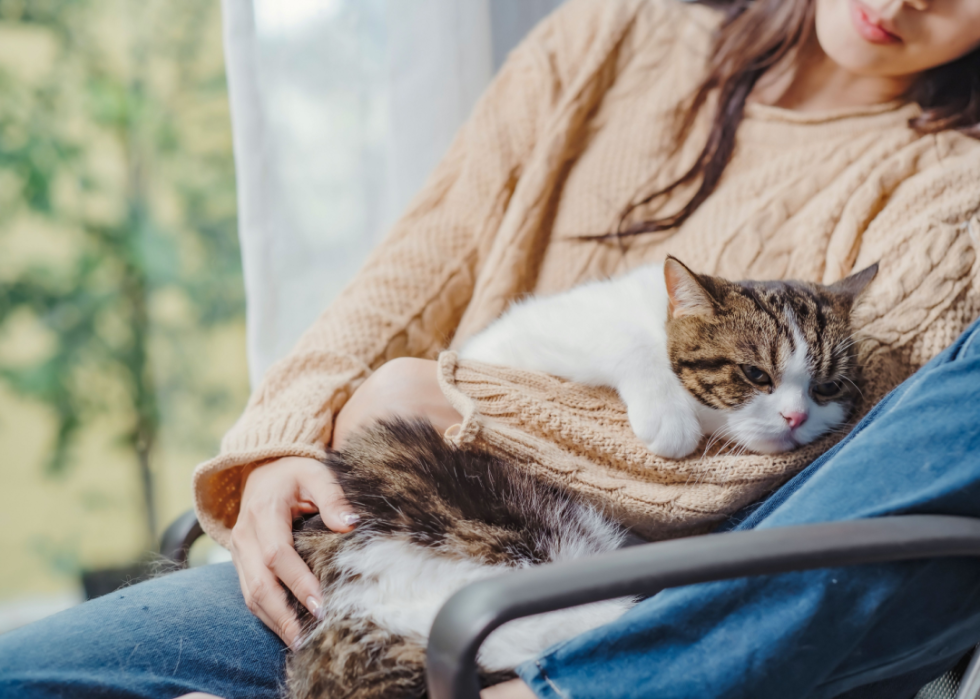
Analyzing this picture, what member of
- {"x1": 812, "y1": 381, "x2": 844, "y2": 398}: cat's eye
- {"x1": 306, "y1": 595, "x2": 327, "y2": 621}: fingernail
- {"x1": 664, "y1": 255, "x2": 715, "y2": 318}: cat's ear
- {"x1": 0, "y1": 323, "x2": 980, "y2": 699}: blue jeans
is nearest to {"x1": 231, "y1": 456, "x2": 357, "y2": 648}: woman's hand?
{"x1": 306, "y1": 595, "x2": 327, "y2": 621}: fingernail

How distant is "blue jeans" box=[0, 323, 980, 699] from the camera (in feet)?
1.90

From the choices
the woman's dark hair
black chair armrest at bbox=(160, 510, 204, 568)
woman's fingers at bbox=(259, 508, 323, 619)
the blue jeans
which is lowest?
black chair armrest at bbox=(160, 510, 204, 568)

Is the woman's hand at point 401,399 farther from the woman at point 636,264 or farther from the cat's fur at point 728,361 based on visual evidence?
the cat's fur at point 728,361

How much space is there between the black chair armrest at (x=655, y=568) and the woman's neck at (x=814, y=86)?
2.80ft

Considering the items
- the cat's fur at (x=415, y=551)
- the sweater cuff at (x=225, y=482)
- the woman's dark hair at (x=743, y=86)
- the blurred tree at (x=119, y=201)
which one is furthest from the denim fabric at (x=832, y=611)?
the blurred tree at (x=119, y=201)

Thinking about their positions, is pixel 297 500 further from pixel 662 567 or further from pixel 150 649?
pixel 662 567

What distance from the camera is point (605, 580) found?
49 centimetres

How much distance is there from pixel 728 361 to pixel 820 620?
35cm

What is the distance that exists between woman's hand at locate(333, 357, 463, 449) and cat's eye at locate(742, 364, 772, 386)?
0.37 metres

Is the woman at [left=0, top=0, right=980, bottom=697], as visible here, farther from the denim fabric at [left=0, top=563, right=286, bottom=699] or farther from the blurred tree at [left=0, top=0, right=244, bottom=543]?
the blurred tree at [left=0, top=0, right=244, bottom=543]

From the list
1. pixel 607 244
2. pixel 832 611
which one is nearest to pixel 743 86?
pixel 607 244

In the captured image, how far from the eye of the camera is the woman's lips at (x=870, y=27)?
996mm

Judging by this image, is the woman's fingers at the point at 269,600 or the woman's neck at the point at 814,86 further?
the woman's neck at the point at 814,86

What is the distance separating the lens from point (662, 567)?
506mm
